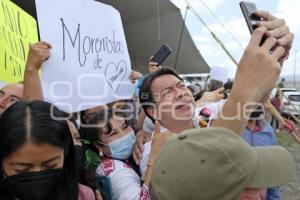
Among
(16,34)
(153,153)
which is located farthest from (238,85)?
(16,34)

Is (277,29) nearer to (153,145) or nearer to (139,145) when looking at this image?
(153,145)

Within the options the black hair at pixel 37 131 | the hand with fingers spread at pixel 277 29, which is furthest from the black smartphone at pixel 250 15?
the black hair at pixel 37 131

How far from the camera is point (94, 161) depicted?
198 cm

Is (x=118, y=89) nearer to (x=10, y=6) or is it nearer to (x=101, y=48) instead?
(x=101, y=48)

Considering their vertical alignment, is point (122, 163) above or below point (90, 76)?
below

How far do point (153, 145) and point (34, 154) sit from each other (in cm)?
48

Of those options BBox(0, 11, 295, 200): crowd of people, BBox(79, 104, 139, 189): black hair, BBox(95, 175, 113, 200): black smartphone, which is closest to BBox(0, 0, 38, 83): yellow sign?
BBox(0, 11, 295, 200): crowd of people

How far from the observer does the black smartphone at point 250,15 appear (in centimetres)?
123

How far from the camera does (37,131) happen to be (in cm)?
148

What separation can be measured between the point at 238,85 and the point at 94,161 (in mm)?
1012

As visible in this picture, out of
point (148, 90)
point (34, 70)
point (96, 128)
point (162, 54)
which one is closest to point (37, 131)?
point (34, 70)

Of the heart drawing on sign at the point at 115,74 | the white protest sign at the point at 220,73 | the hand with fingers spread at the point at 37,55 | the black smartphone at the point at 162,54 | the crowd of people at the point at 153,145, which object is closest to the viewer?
the crowd of people at the point at 153,145

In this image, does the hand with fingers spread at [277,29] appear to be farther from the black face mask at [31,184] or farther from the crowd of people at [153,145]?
the black face mask at [31,184]

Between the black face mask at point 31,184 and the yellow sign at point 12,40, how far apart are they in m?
0.82
